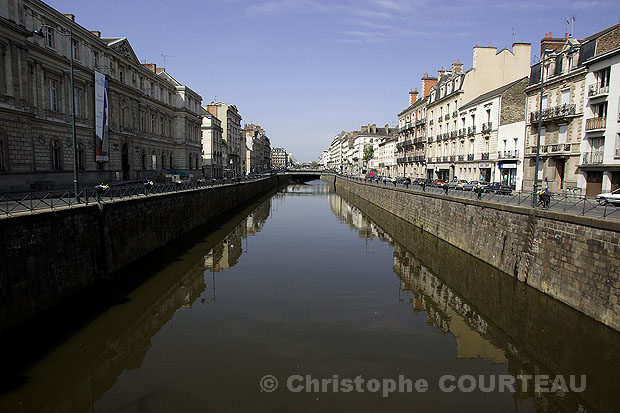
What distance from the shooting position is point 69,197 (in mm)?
14953

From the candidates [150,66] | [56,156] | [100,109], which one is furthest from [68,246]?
[150,66]

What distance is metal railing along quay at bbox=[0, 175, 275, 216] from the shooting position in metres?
12.4

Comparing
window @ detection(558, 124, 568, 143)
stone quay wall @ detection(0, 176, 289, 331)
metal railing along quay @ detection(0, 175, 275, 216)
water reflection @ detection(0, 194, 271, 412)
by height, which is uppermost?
window @ detection(558, 124, 568, 143)

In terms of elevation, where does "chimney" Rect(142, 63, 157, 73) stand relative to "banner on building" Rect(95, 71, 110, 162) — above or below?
above

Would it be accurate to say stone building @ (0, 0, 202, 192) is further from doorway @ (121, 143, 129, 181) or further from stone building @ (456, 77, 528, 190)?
stone building @ (456, 77, 528, 190)

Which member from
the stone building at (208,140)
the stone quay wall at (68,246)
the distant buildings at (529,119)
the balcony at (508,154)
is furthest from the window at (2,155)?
the stone building at (208,140)

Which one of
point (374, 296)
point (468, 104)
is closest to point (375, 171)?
point (468, 104)

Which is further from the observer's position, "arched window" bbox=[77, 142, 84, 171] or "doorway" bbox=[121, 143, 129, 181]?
"doorway" bbox=[121, 143, 129, 181]

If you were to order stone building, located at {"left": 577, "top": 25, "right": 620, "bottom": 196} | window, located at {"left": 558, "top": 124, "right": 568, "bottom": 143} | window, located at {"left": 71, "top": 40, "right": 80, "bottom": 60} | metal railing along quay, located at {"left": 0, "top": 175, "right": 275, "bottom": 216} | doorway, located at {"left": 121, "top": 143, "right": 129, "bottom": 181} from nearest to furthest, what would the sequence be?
metal railing along quay, located at {"left": 0, "top": 175, "right": 275, "bottom": 216}
stone building, located at {"left": 577, "top": 25, "right": 620, "bottom": 196}
window, located at {"left": 558, "top": 124, "right": 568, "bottom": 143}
window, located at {"left": 71, "top": 40, "right": 80, "bottom": 60}
doorway, located at {"left": 121, "top": 143, "right": 129, "bottom": 181}

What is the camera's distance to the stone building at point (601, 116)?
76.0 ft

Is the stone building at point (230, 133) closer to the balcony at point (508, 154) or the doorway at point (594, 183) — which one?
the balcony at point (508, 154)

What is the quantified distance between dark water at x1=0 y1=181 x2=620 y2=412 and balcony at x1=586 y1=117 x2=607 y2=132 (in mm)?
13998

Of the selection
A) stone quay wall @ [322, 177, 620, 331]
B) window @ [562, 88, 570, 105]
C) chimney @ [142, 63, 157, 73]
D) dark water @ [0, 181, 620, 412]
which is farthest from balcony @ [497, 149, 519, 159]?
chimney @ [142, 63, 157, 73]

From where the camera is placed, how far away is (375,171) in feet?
319
